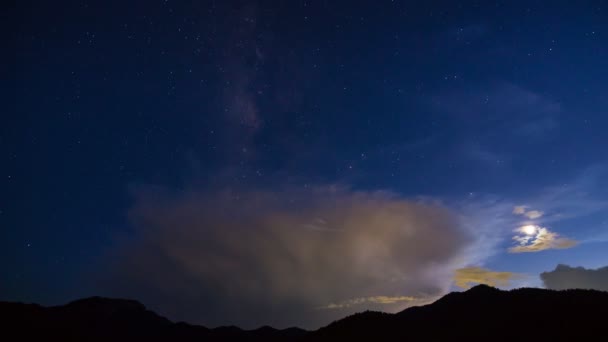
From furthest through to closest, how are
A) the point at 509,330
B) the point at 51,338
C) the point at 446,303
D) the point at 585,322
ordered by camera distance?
the point at 51,338, the point at 446,303, the point at 509,330, the point at 585,322

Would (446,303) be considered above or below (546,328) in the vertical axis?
above

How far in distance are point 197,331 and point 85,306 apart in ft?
83.2

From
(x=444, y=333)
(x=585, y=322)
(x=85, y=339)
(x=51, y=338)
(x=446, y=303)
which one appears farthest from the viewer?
(x=85, y=339)

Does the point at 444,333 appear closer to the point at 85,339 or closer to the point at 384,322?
the point at 384,322

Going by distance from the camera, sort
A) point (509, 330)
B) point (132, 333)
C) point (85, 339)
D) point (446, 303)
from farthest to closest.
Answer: point (132, 333) → point (85, 339) → point (446, 303) → point (509, 330)

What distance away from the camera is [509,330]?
96.9 feet

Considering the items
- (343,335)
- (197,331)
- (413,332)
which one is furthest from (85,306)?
(413,332)

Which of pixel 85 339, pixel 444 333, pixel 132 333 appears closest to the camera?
pixel 444 333

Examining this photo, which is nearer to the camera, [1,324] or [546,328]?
[546,328]

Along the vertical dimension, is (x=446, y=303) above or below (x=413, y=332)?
above

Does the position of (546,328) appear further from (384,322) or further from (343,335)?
(343,335)

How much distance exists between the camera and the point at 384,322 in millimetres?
38906

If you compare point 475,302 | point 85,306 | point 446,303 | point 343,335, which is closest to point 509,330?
point 475,302

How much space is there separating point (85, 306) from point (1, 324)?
18725 millimetres
